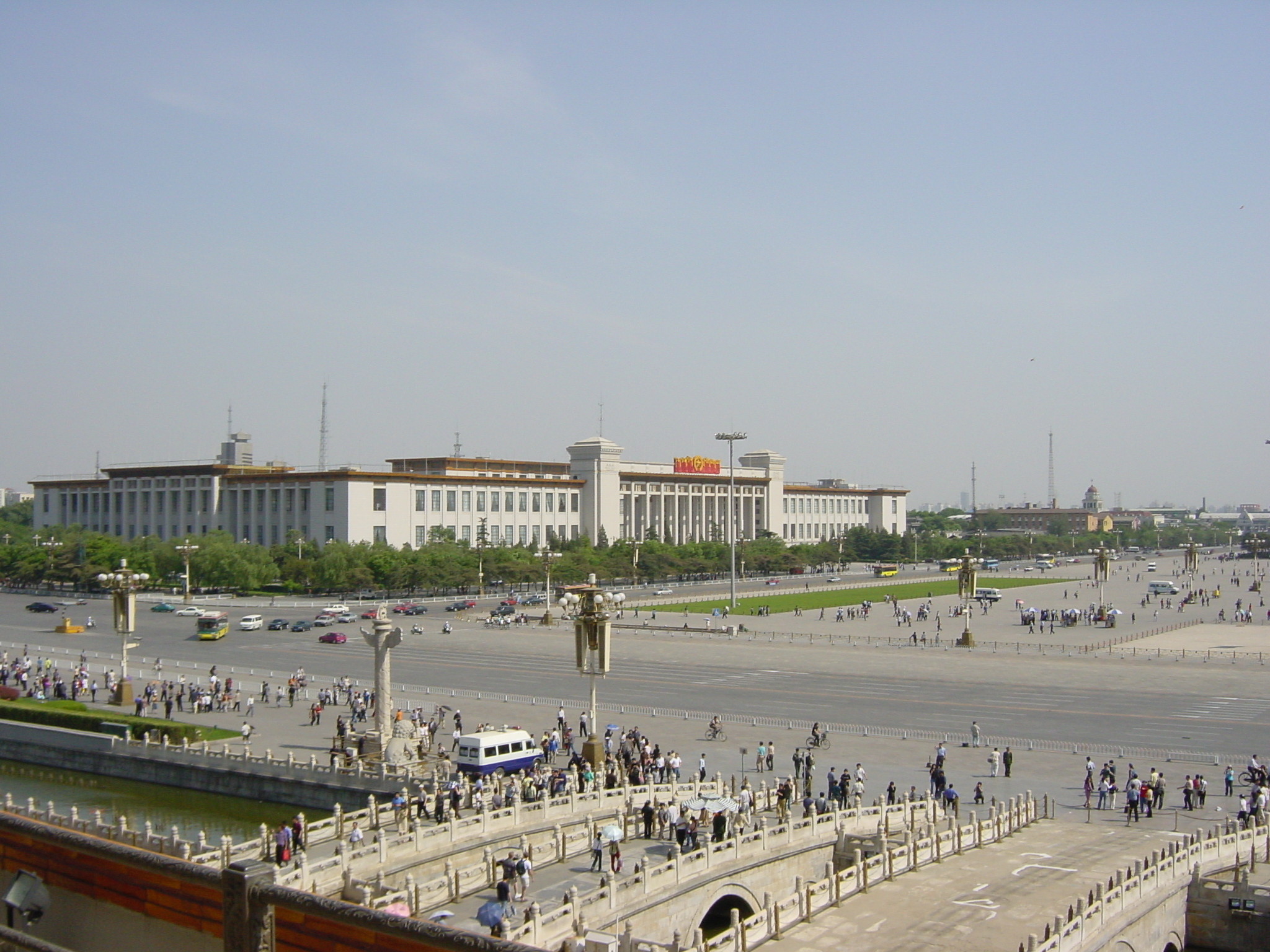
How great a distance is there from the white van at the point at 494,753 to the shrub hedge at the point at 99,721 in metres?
10.8

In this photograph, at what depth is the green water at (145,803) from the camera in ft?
110

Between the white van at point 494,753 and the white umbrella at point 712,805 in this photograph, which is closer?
the white umbrella at point 712,805

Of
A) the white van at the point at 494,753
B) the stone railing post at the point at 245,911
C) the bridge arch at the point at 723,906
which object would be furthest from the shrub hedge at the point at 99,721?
the stone railing post at the point at 245,911

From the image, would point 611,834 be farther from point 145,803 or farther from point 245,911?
point 145,803

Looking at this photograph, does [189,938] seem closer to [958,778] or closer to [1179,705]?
[958,778]

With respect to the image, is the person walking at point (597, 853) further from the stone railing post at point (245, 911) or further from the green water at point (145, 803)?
the stone railing post at point (245, 911)

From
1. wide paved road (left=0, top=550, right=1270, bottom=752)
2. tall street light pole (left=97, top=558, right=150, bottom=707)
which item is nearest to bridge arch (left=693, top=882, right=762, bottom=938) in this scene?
wide paved road (left=0, top=550, right=1270, bottom=752)

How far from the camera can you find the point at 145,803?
3672 cm

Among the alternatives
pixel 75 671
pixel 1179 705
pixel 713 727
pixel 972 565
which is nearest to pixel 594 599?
pixel 713 727

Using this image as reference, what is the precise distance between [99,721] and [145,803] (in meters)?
5.89

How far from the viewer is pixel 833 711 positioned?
45312 millimetres

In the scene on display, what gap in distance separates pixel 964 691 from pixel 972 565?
1054 inches

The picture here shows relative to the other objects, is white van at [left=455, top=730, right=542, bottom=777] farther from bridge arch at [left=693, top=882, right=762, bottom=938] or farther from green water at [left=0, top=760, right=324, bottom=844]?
bridge arch at [left=693, top=882, right=762, bottom=938]

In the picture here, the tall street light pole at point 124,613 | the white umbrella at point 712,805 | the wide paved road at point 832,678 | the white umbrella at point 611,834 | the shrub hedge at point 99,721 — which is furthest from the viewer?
the tall street light pole at point 124,613
